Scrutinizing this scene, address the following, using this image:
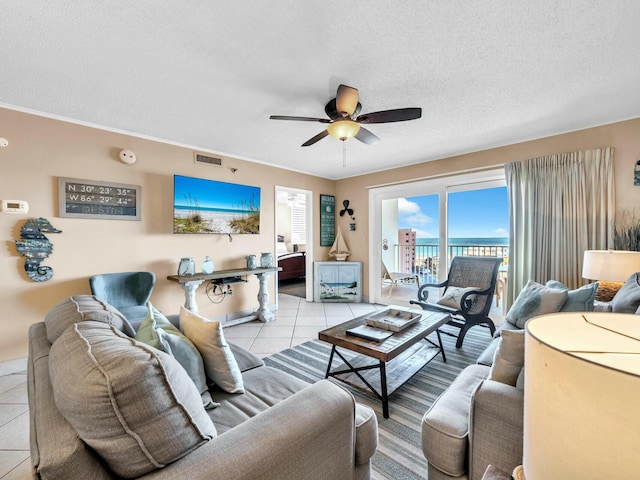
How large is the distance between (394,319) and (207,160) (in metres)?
3.12

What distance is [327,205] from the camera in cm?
539

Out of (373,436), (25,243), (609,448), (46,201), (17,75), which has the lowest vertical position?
(373,436)

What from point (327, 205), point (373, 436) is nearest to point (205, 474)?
point (373, 436)

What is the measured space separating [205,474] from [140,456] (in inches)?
6.5

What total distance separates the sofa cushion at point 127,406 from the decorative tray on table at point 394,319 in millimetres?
1665

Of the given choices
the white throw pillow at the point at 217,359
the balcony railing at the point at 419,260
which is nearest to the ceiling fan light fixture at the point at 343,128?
the white throw pillow at the point at 217,359

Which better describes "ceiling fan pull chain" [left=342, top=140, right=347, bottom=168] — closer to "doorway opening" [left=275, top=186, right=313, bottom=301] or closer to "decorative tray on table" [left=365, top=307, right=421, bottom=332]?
"doorway opening" [left=275, top=186, right=313, bottom=301]

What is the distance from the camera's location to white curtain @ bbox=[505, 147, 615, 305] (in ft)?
9.37

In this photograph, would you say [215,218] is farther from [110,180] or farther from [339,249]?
[339,249]

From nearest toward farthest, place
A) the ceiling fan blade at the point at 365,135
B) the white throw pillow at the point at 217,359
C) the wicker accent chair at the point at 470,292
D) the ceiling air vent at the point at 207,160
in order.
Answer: the white throw pillow at the point at 217,359 < the ceiling fan blade at the point at 365,135 < the wicker accent chair at the point at 470,292 < the ceiling air vent at the point at 207,160

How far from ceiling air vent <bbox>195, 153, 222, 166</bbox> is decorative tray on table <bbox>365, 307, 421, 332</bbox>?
292 centimetres

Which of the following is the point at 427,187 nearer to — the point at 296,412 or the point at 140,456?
the point at 296,412

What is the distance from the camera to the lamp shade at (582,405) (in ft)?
1.15

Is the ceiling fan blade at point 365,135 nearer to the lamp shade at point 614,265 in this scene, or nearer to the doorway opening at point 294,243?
the lamp shade at point 614,265
